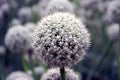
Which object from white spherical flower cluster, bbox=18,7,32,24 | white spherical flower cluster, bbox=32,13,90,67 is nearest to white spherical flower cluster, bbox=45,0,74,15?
white spherical flower cluster, bbox=32,13,90,67

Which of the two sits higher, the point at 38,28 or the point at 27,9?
the point at 27,9

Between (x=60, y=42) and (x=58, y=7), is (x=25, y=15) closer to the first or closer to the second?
(x=58, y=7)

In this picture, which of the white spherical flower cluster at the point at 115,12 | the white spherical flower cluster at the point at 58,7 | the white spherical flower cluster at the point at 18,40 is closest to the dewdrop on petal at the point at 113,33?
the white spherical flower cluster at the point at 115,12

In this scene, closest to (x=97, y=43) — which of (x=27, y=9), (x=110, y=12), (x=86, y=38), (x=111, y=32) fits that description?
(x=27, y=9)

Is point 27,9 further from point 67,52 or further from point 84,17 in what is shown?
point 67,52

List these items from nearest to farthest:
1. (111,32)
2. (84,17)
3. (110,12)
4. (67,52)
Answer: (67,52) < (110,12) < (111,32) < (84,17)

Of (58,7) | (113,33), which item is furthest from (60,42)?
(113,33)
